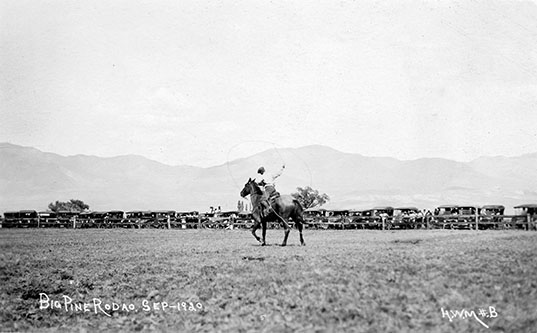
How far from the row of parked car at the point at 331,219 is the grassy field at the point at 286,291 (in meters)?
20.8

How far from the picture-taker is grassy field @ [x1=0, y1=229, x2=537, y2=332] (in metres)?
11.5

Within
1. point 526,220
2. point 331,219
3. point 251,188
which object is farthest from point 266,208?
point 331,219

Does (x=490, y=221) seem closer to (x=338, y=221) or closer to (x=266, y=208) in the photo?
(x=338, y=221)

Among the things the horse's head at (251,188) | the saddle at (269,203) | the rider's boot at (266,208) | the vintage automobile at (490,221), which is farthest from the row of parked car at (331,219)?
the horse's head at (251,188)

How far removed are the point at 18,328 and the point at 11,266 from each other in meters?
6.38

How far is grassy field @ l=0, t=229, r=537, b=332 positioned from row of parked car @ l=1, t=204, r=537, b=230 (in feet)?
68.3

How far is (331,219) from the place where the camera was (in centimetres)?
4878

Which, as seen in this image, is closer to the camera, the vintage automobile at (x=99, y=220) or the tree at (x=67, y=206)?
the vintage automobile at (x=99, y=220)

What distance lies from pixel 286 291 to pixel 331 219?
35166 millimetres

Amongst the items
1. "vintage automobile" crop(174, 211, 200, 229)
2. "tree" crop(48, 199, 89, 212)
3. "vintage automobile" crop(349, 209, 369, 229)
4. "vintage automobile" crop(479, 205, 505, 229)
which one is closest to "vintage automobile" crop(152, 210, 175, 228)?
"vintage automobile" crop(174, 211, 200, 229)

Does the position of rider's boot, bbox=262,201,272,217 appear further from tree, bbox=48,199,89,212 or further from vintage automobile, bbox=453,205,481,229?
tree, bbox=48,199,89,212

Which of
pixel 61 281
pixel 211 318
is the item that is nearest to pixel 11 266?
pixel 61 281

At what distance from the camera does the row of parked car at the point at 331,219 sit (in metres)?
38.8

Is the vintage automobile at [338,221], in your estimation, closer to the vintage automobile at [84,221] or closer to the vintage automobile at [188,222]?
the vintage automobile at [188,222]
